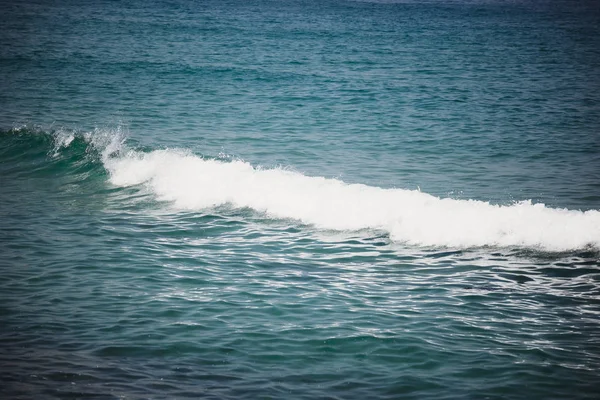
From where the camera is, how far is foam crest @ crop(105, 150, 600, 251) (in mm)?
15547

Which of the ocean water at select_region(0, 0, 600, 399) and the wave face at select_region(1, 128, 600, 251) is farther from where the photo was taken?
the wave face at select_region(1, 128, 600, 251)

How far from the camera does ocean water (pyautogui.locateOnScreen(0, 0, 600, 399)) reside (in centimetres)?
975

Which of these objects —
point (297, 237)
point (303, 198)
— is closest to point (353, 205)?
point (303, 198)

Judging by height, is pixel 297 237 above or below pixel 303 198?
below

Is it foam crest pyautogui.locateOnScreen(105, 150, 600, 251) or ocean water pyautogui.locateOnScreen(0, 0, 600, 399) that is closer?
ocean water pyautogui.locateOnScreen(0, 0, 600, 399)

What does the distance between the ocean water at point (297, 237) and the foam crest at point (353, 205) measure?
0.07 meters

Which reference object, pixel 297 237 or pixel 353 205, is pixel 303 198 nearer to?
pixel 353 205

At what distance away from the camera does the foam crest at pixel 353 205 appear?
51.0ft

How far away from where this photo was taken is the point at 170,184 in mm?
20562

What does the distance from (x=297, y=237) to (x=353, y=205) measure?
2.51 metres

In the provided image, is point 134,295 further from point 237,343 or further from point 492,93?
point 492,93

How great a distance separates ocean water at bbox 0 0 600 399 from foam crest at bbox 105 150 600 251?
2.9 inches

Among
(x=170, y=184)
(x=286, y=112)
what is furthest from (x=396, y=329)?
(x=286, y=112)

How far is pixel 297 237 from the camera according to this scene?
16109 mm
